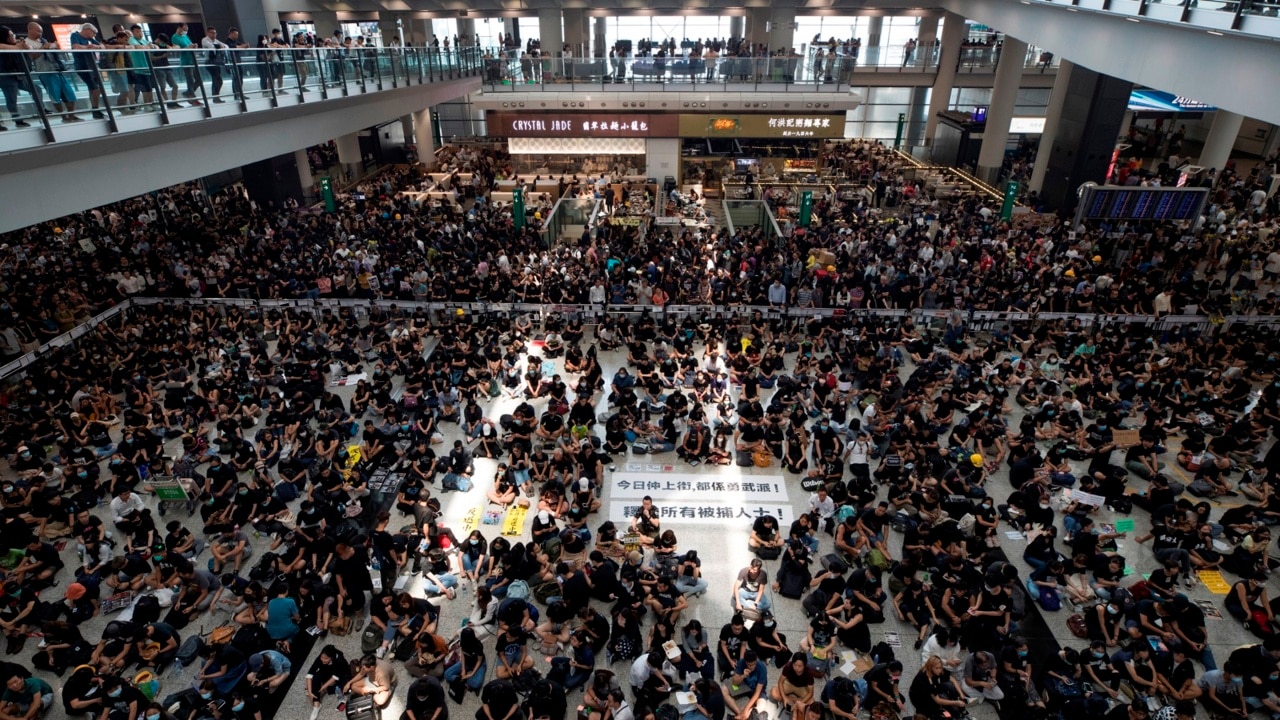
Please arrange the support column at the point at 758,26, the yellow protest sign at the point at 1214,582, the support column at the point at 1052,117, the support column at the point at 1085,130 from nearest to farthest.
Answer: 1. the yellow protest sign at the point at 1214,582
2. the support column at the point at 1085,130
3. the support column at the point at 1052,117
4. the support column at the point at 758,26

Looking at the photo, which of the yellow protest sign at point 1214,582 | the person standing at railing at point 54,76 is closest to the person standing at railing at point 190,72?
the person standing at railing at point 54,76

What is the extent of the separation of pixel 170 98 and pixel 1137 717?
1524cm

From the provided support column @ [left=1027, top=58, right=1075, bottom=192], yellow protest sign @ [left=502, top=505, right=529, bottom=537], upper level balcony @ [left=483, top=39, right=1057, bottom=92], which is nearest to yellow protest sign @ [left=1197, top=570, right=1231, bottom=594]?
yellow protest sign @ [left=502, top=505, right=529, bottom=537]

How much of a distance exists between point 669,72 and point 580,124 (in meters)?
3.85

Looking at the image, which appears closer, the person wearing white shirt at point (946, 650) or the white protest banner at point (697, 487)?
the person wearing white shirt at point (946, 650)

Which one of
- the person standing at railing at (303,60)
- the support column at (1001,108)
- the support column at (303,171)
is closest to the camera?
the person standing at railing at (303,60)

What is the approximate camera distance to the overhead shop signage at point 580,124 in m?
25.9

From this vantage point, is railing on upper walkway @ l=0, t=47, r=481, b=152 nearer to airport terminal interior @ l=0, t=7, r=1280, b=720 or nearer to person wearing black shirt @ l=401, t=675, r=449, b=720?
airport terminal interior @ l=0, t=7, r=1280, b=720

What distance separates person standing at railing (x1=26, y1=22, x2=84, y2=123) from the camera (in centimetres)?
876

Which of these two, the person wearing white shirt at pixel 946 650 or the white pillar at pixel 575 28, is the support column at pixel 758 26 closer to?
the white pillar at pixel 575 28

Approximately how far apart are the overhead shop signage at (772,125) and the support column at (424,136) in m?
12.8

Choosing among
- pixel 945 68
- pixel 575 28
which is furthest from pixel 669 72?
pixel 945 68

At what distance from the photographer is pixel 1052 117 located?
2459cm

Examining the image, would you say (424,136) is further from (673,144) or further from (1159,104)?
(1159,104)
